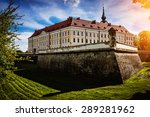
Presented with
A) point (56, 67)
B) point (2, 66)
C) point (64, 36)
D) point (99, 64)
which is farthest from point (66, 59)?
point (64, 36)

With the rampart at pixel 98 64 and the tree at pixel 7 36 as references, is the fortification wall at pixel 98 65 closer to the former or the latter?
the rampart at pixel 98 64

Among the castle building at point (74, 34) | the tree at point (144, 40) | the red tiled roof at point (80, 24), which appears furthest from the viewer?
the tree at point (144, 40)

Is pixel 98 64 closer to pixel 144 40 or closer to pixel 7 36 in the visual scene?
pixel 7 36

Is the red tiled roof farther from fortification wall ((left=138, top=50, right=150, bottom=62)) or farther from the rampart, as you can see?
the rampart

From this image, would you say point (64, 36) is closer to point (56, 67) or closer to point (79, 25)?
point (79, 25)

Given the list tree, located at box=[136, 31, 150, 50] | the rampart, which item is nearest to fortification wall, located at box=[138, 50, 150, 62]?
tree, located at box=[136, 31, 150, 50]

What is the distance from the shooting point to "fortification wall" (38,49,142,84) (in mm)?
15016

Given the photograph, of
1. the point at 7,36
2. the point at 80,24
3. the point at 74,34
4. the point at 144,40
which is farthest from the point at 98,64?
the point at 144,40

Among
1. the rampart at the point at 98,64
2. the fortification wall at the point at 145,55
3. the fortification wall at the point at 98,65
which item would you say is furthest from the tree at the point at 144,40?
the fortification wall at the point at 98,65

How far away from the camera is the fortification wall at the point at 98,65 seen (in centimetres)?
1502

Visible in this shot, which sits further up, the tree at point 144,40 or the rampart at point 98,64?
the tree at point 144,40

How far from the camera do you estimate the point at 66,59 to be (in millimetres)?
20016

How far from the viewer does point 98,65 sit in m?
16.2

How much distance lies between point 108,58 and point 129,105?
8.03m
